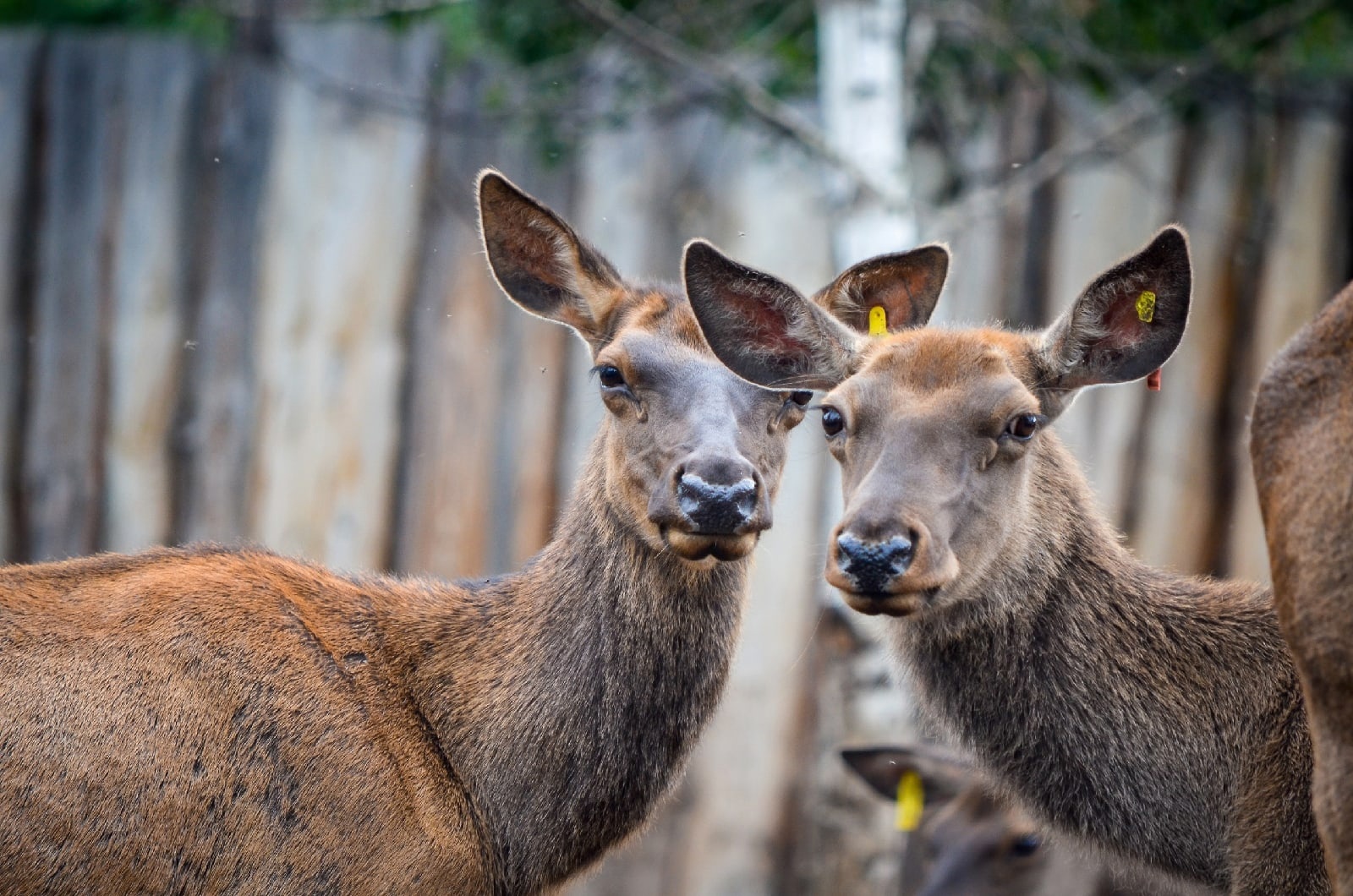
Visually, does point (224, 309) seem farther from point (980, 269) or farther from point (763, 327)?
point (763, 327)

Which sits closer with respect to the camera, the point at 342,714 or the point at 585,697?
the point at 342,714

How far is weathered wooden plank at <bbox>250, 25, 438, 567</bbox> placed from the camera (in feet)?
32.7

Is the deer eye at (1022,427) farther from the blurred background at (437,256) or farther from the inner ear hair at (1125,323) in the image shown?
the blurred background at (437,256)

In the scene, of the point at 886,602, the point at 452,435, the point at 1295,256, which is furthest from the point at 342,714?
the point at 1295,256

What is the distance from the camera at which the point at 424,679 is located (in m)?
5.72

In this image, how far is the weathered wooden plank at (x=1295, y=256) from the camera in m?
9.90

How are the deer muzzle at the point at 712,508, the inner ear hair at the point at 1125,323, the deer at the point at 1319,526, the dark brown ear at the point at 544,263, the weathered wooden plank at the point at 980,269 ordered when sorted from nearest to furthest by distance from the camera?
the deer at the point at 1319,526 < the deer muzzle at the point at 712,508 < the inner ear hair at the point at 1125,323 < the dark brown ear at the point at 544,263 < the weathered wooden plank at the point at 980,269

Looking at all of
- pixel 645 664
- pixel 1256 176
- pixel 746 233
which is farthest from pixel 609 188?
pixel 645 664

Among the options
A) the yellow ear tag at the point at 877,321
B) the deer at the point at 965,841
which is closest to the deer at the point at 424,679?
the yellow ear tag at the point at 877,321

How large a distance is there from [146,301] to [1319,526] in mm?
8014

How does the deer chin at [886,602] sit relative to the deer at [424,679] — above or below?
above

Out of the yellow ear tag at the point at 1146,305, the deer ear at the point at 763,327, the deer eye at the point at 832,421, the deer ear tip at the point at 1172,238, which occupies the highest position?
the deer ear tip at the point at 1172,238

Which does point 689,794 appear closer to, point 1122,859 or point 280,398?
point 280,398

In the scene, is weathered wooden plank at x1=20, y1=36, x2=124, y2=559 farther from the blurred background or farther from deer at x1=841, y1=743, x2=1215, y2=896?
deer at x1=841, y1=743, x2=1215, y2=896
